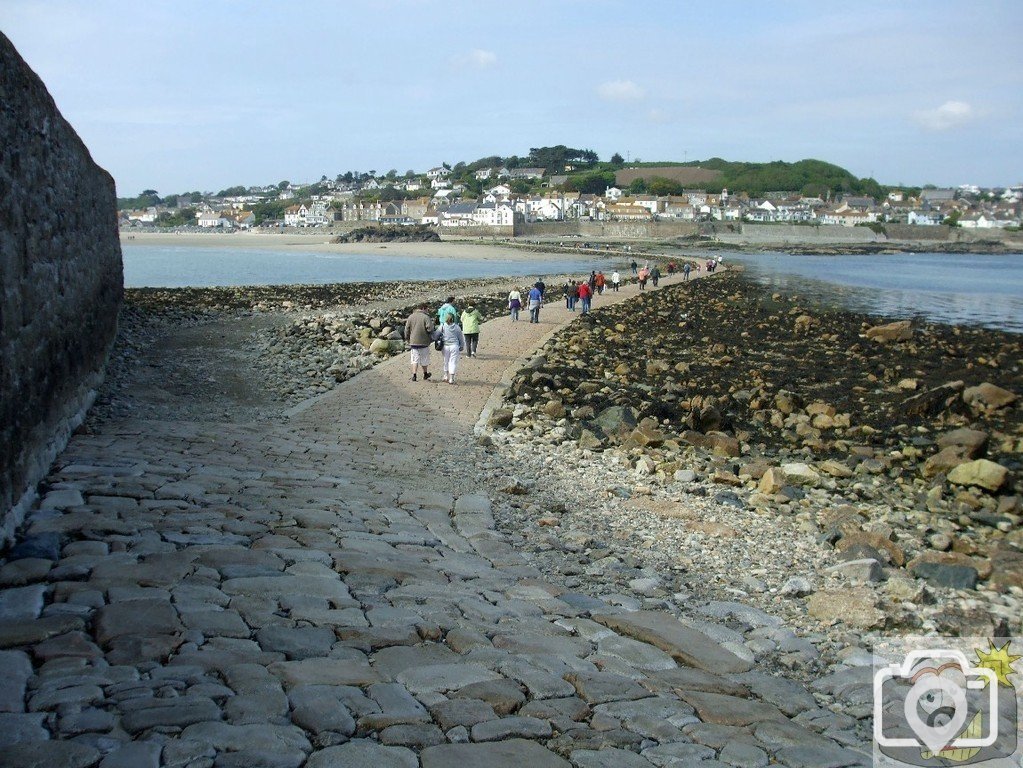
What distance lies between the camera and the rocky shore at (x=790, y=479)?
264 inches

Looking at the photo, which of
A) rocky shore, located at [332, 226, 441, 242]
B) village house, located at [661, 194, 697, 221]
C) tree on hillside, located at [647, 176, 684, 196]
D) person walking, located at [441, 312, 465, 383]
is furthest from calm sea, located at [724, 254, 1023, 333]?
tree on hillside, located at [647, 176, 684, 196]

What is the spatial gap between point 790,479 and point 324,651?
6.95 metres

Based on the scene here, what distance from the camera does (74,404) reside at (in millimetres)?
9562

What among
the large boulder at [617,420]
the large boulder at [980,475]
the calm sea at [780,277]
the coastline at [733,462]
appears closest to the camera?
the coastline at [733,462]

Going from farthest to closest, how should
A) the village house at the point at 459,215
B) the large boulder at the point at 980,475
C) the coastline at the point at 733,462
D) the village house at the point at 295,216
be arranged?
the village house at the point at 295,216 < the village house at the point at 459,215 < the large boulder at the point at 980,475 < the coastline at the point at 733,462

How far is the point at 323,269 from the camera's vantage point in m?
64.2

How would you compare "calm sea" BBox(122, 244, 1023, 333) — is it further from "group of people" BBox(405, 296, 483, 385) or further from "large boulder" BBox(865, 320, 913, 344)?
"group of people" BBox(405, 296, 483, 385)

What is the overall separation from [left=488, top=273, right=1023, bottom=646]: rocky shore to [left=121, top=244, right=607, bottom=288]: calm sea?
3656 cm

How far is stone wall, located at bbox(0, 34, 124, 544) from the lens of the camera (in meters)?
6.48

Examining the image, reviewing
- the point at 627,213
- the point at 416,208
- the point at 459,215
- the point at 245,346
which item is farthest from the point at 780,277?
the point at 416,208

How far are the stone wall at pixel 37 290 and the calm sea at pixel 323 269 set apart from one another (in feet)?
125

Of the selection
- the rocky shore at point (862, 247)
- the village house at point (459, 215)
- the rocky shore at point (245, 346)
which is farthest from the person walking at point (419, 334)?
the village house at point (459, 215)

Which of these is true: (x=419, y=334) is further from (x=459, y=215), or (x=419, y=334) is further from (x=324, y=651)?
(x=459, y=215)

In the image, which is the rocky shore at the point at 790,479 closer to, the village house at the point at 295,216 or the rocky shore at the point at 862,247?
the rocky shore at the point at 862,247
